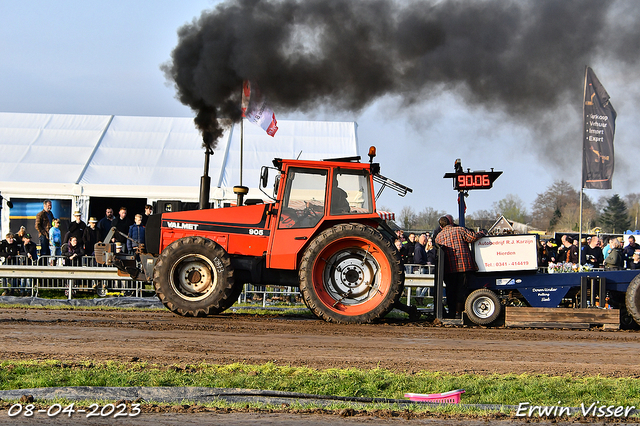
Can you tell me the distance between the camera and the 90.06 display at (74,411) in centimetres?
409

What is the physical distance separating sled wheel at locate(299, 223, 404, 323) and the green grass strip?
3.22m

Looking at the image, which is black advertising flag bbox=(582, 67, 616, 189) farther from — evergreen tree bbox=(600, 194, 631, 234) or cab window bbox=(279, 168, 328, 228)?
evergreen tree bbox=(600, 194, 631, 234)

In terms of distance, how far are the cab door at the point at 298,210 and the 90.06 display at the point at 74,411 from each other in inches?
Answer: 197

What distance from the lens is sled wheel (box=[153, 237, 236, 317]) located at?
8.99 metres

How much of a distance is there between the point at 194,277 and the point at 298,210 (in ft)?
5.97

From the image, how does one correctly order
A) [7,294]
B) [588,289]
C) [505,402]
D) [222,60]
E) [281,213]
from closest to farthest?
[505,402] < [281,213] < [588,289] < [222,60] < [7,294]

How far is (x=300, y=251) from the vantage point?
9.12 m

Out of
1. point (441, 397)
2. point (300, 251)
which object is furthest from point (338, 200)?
point (441, 397)

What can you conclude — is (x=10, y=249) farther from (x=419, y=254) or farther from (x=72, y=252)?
(x=419, y=254)

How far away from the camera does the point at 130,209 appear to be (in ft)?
58.7

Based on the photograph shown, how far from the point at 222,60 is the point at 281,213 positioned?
321 centimetres

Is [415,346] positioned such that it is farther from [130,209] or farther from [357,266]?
[130,209]

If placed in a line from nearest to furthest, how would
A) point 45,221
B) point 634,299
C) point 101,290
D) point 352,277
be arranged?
point 352,277 → point 634,299 → point 101,290 → point 45,221

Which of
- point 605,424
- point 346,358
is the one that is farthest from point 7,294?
point 605,424
